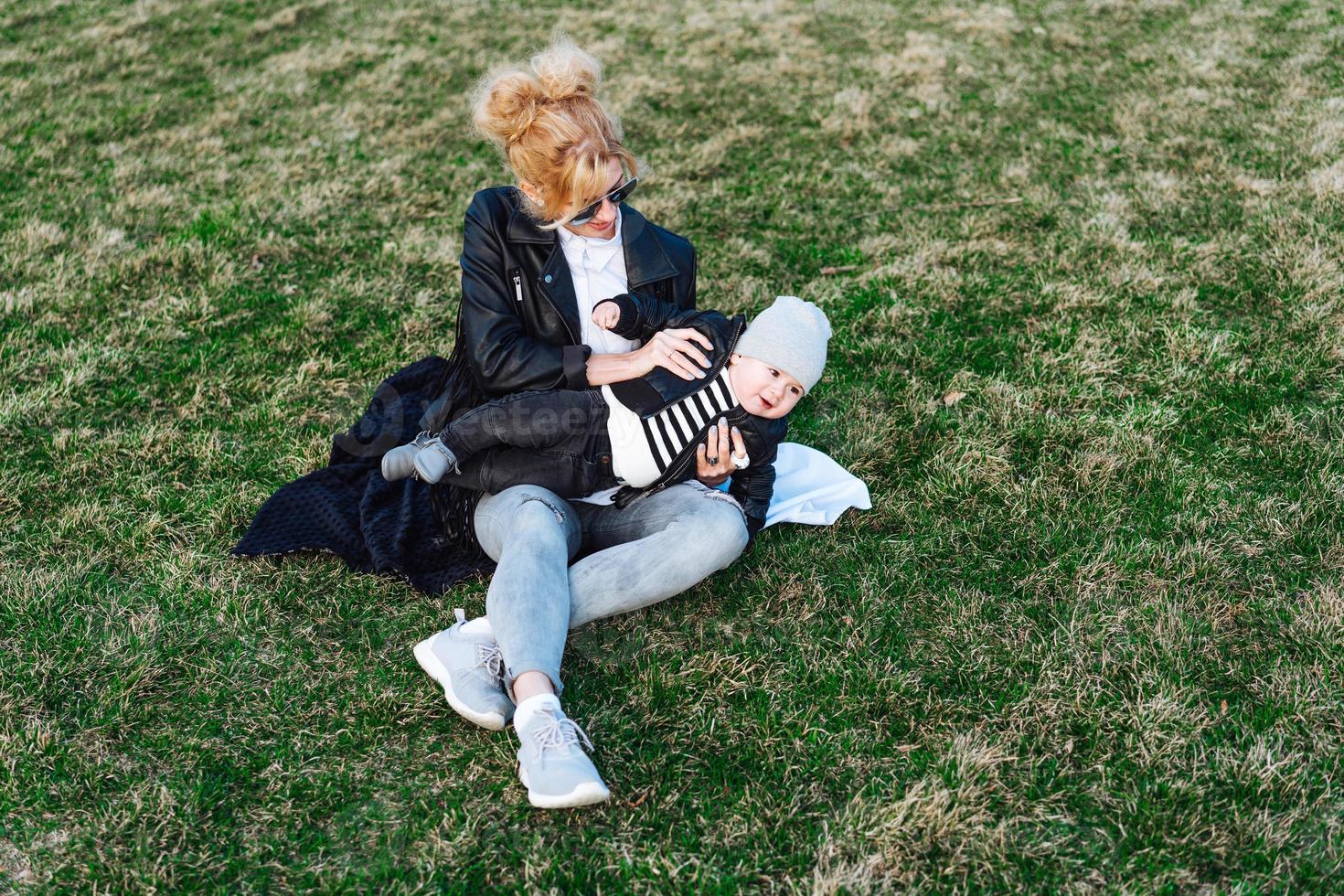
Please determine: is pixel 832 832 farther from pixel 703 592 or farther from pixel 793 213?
pixel 793 213

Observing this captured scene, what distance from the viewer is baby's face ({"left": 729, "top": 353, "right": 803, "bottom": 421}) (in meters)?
3.69

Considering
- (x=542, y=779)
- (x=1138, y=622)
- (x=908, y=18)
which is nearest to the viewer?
(x=542, y=779)

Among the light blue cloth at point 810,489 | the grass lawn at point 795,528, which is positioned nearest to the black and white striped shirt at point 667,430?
the light blue cloth at point 810,489

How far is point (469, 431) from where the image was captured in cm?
381

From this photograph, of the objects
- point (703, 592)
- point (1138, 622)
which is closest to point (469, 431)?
point (703, 592)

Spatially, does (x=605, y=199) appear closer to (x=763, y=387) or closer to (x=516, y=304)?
(x=516, y=304)

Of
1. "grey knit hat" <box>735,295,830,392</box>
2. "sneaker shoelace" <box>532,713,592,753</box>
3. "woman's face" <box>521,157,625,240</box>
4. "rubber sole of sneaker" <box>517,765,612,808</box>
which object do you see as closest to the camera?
"rubber sole of sneaker" <box>517,765,612,808</box>

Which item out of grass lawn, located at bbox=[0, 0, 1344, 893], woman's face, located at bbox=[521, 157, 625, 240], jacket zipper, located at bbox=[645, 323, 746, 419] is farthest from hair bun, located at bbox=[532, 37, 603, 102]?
grass lawn, located at bbox=[0, 0, 1344, 893]

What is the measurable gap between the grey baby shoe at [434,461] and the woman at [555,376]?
0.22m

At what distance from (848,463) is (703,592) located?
116cm

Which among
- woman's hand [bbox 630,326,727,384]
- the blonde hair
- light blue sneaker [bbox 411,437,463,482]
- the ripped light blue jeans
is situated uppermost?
the blonde hair

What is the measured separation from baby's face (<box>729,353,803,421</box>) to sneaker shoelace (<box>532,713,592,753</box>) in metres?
1.33

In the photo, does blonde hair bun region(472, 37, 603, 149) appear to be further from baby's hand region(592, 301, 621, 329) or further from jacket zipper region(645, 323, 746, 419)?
jacket zipper region(645, 323, 746, 419)

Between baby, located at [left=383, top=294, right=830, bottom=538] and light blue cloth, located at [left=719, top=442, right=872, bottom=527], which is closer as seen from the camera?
baby, located at [left=383, top=294, right=830, bottom=538]
